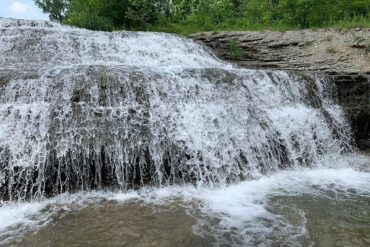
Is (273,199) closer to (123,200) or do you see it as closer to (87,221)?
(123,200)

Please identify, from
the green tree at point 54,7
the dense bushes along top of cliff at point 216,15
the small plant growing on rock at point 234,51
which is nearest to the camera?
the small plant growing on rock at point 234,51

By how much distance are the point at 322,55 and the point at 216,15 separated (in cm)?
767

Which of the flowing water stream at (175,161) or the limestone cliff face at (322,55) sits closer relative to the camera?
→ the flowing water stream at (175,161)

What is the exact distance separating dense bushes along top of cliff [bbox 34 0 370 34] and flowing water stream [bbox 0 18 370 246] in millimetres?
6183

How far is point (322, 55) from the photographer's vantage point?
34.9 ft

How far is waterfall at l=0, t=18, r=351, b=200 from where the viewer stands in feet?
17.7

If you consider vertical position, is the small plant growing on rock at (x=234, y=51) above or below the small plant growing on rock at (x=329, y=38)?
below

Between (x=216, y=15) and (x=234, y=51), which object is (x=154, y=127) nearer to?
(x=234, y=51)

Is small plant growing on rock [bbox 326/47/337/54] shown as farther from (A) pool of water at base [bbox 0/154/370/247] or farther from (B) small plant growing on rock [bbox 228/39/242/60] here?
(A) pool of water at base [bbox 0/154/370/247]

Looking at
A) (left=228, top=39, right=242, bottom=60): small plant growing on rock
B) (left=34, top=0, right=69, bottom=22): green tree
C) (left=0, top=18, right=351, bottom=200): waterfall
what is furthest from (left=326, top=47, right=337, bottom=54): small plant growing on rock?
(left=34, top=0, right=69, bottom=22): green tree

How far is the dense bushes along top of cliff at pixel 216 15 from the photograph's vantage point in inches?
527

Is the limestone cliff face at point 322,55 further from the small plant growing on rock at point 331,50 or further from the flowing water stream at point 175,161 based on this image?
the flowing water stream at point 175,161

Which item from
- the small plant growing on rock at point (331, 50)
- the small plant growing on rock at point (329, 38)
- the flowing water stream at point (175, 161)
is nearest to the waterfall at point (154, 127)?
the flowing water stream at point (175, 161)

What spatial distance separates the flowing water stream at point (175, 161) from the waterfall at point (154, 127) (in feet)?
0.07
